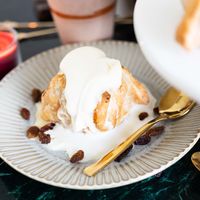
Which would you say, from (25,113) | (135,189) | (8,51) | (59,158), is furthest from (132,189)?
(8,51)

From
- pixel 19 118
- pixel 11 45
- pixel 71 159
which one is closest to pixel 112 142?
pixel 71 159

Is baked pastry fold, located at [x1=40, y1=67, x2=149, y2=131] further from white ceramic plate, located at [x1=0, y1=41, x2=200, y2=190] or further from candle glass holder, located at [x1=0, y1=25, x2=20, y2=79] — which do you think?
candle glass holder, located at [x1=0, y1=25, x2=20, y2=79]

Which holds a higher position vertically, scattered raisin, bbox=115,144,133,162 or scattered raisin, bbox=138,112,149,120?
scattered raisin, bbox=138,112,149,120

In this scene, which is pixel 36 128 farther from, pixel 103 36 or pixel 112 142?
pixel 103 36

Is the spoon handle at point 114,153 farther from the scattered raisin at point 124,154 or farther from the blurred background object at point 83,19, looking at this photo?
the blurred background object at point 83,19

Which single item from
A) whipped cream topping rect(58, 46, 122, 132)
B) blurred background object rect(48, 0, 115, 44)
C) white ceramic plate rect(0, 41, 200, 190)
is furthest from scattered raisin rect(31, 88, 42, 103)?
blurred background object rect(48, 0, 115, 44)

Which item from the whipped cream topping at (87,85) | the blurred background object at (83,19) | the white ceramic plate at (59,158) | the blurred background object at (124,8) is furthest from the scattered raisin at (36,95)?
the blurred background object at (124,8)

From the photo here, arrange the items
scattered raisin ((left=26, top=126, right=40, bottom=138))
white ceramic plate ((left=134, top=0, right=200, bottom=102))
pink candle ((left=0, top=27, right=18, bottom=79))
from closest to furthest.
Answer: white ceramic plate ((left=134, top=0, right=200, bottom=102)) < scattered raisin ((left=26, top=126, right=40, bottom=138)) < pink candle ((left=0, top=27, right=18, bottom=79))
